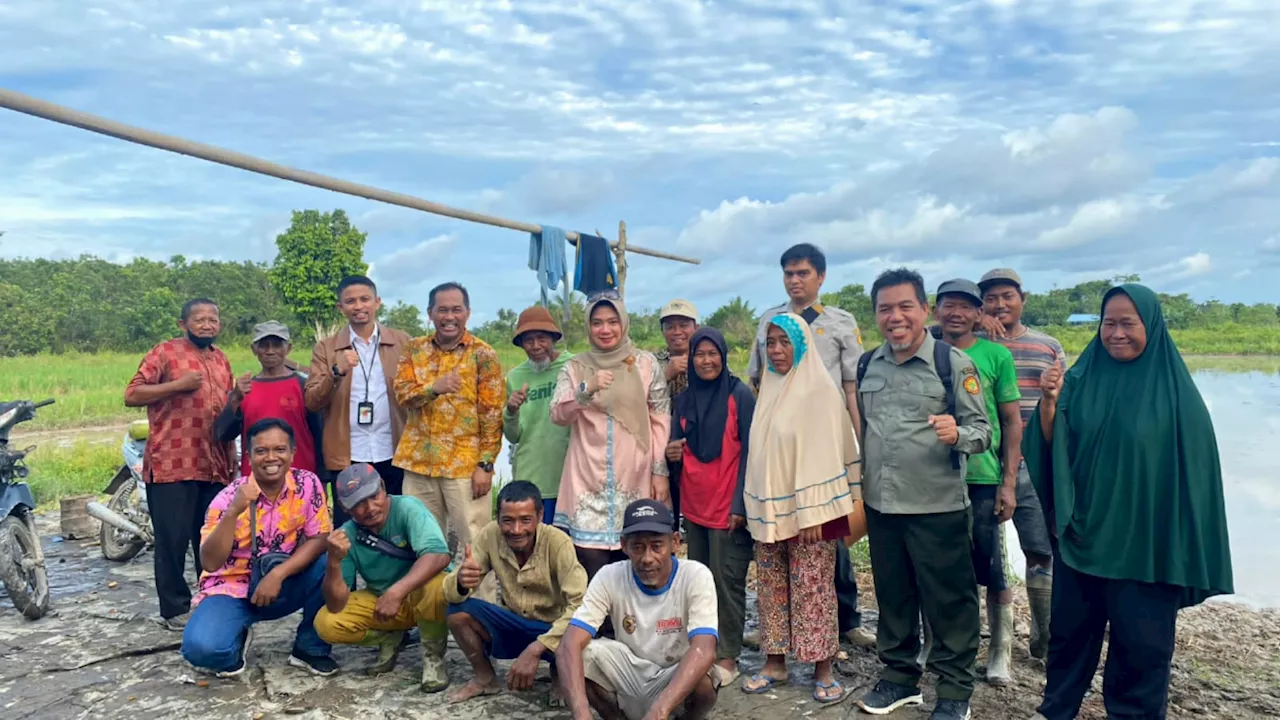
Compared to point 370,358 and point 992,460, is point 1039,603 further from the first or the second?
point 370,358

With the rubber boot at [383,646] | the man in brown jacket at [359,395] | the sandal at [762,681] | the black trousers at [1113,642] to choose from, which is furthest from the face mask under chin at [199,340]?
the black trousers at [1113,642]

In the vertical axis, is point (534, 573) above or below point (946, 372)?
below

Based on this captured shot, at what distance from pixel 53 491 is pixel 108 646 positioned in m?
4.96

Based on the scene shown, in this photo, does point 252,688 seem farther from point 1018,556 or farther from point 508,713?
point 1018,556

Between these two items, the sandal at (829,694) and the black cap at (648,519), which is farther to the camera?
the sandal at (829,694)

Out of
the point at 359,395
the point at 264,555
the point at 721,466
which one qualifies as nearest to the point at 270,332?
the point at 359,395

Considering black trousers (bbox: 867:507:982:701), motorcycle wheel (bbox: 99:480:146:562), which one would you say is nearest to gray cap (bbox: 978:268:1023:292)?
black trousers (bbox: 867:507:982:701)

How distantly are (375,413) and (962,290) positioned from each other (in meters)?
2.89

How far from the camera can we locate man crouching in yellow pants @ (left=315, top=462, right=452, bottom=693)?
12.1 feet

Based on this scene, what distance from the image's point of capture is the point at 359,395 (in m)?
4.50

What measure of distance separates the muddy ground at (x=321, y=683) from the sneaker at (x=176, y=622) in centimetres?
5

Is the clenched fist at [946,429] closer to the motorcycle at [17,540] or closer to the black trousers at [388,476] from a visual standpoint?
the black trousers at [388,476]

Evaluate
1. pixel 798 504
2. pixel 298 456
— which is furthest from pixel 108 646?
pixel 798 504

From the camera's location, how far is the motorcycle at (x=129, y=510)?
571 cm
